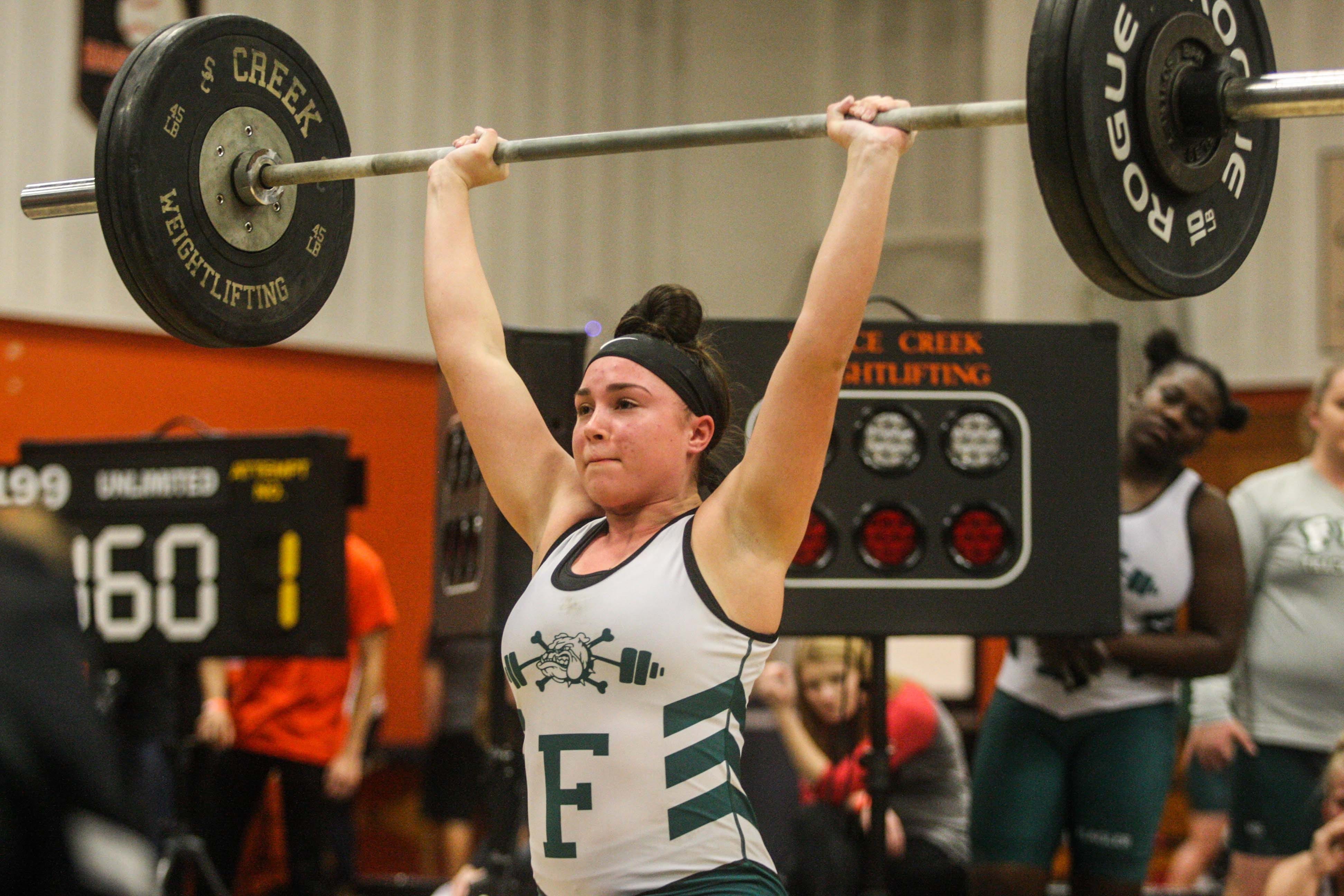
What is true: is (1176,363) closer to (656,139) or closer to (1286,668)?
(1286,668)

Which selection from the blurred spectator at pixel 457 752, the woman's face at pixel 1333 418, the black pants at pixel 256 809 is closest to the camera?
the woman's face at pixel 1333 418

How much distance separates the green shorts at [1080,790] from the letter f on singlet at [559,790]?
1430 mm

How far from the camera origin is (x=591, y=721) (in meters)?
1.75

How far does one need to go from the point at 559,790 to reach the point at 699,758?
0.18 metres

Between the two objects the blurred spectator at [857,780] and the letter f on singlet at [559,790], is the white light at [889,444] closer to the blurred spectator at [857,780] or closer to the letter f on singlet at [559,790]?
the blurred spectator at [857,780]

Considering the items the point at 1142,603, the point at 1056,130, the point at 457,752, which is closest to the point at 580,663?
the point at 1056,130

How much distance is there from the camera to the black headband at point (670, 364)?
6.23ft

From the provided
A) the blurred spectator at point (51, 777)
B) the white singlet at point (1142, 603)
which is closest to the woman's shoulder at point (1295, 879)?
the white singlet at point (1142, 603)

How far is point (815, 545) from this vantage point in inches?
109

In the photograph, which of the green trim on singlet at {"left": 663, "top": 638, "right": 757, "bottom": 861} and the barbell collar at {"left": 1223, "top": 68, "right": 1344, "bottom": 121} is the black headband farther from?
the barbell collar at {"left": 1223, "top": 68, "right": 1344, "bottom": 121}

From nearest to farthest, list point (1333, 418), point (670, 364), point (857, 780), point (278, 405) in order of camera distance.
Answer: point (670, 364) < point (1333, 418) < point (857, 780) < point (278, 405)

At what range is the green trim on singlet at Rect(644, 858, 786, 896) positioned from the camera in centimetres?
169

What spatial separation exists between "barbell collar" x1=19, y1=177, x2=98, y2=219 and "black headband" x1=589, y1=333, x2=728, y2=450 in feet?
3.03

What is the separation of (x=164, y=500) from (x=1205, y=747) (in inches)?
105
